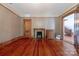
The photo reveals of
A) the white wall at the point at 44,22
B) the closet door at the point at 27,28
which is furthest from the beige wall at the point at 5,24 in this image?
the white wall at the point at 44,22

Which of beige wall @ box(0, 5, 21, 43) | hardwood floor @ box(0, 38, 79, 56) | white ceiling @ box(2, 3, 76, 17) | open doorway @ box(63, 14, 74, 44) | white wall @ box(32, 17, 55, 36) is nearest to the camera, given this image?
hardwood floor @ box(0, 38, 79, 56)

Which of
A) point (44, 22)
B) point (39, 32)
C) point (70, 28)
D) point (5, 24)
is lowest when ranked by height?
point (39, 32)

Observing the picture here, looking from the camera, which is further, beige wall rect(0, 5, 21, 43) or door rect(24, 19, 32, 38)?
door rect(24, 19, 32, 38)

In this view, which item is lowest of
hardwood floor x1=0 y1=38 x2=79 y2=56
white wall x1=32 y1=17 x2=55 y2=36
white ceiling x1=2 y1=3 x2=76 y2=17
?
hardwood floor x1=0 y1=38 x2=79 y2=56

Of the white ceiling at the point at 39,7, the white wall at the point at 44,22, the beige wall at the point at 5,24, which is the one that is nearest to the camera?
the beige wall at the point at 5,24

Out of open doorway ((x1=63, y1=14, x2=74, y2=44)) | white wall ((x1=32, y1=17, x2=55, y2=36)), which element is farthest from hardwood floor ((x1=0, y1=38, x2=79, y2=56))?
white wall ((x1=32, y1=17, x2=55, y2=36))

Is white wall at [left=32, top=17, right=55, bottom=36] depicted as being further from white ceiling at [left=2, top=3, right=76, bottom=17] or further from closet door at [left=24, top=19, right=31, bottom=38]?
white ceiling at [left=2, top=3, right=76, bottom=17]

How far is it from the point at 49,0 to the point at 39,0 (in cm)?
23

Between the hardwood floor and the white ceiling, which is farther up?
the white ceiling

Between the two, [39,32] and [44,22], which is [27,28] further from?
[44,22]

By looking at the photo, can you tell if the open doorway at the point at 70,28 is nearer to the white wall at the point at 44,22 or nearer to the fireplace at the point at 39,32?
the white wall at the point at 44,22

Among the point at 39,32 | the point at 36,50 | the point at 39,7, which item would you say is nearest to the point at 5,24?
the point at 39,7

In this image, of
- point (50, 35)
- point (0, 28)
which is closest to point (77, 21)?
point (0, 28)

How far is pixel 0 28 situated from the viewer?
5852mm
